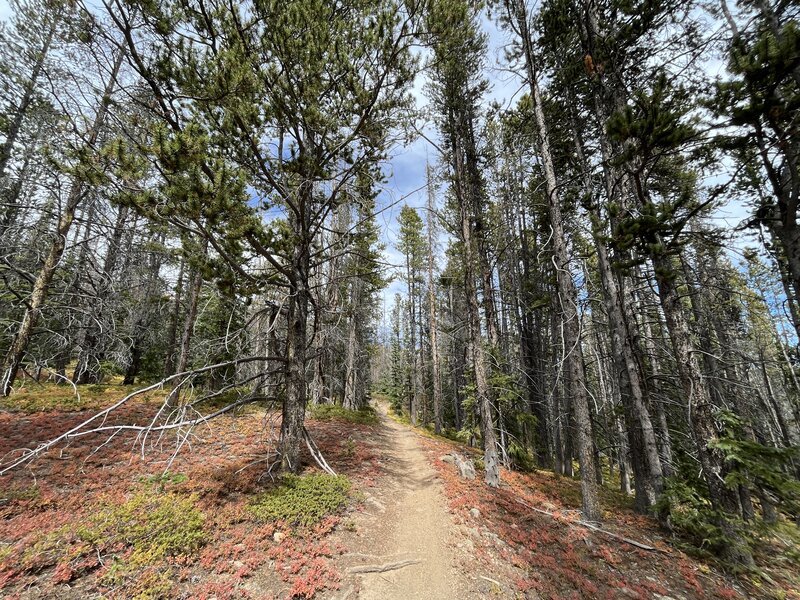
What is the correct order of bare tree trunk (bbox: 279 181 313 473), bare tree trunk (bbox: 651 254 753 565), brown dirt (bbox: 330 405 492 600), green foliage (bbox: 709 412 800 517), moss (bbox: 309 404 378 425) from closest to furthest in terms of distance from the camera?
1. green foliage (bbox: 709 412 800 517)
2. brown dirt (bbox: 330 405 492 600)
3. bare tree trunk (bbox: 651 254 753 565)
4. bare tree trunk (bbox: 279 181 313 473)
5. moss (bbox: 309 404 378 425)

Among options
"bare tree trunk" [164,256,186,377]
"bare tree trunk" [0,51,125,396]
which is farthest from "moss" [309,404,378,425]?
"bare tree trunk" [0,51,125,396]

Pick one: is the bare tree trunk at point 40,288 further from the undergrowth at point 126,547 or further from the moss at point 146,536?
the moss at point 146,536

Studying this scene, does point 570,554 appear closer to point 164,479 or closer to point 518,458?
point 518,458

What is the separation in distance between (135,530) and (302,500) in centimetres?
252

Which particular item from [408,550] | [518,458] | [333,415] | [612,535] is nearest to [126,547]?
[408,550]

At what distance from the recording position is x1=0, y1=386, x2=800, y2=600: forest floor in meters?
4.01

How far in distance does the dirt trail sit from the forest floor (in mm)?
26

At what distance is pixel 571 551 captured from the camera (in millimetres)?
5617

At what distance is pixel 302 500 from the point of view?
590 centimetres

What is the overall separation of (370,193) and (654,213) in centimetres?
570

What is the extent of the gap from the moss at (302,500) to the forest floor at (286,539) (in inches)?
1.6

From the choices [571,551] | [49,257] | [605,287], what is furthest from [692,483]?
[49,257]

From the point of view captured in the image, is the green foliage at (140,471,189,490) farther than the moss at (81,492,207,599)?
Yes

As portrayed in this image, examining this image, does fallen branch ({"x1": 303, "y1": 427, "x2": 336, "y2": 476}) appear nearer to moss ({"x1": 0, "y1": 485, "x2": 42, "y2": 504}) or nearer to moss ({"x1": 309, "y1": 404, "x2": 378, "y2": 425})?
moss ({"x1": 0, "y1": 485, "x2": 42, "y2": 504})
